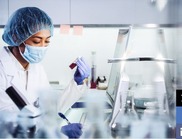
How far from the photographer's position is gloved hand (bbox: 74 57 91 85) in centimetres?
164

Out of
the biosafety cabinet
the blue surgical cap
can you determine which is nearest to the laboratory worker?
the blue surgical cap

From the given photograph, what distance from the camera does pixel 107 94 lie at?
5.42 ft

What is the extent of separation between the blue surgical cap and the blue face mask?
2.5 inches

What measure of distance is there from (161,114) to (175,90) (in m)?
0.18

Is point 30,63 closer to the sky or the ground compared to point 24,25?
closer to the ground

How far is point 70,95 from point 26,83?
0.29m

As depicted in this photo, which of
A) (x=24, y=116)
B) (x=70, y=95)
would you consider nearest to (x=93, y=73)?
(x=70, y=95)

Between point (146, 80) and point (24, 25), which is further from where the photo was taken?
point (146, 80)

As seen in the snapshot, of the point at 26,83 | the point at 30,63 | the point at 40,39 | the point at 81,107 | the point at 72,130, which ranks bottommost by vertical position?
the point at 72,130

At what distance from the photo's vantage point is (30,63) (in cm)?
164

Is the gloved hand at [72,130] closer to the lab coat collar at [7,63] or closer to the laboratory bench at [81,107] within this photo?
the laboratory bench at [81,107]

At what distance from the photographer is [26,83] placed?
163 centimetres

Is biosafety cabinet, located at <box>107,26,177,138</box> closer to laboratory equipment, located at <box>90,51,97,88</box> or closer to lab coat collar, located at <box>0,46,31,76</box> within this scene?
laboratory equipment, located at <box>90,51,97,88</box>

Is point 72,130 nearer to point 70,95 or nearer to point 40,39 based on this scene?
point 70,95
